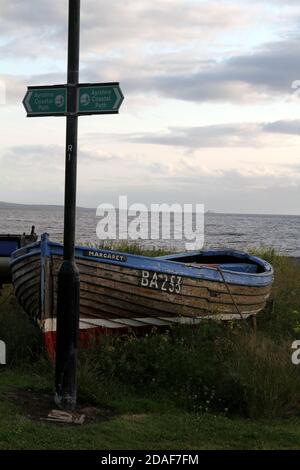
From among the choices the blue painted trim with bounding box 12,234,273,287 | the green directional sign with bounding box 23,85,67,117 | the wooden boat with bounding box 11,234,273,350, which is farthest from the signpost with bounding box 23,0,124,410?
the blue painted trim with bounding box 12,234,273,287

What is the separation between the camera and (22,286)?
31.0 feet

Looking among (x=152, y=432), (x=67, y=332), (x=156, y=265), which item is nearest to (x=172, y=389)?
(x=152, y=432)

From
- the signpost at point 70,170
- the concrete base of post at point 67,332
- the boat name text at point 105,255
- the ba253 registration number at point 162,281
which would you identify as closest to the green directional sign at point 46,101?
the signpost at point 70,170

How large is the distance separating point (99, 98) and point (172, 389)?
346cm

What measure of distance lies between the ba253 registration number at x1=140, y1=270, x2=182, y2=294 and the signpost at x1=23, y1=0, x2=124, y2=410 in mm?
2502

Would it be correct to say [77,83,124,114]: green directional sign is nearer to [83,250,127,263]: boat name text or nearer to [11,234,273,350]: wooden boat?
[11,234,273,350]: wooden boat

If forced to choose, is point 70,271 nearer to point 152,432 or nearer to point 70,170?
point 70,170

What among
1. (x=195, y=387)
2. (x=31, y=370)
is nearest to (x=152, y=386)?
(x=195, y=387)

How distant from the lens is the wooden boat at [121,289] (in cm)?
876

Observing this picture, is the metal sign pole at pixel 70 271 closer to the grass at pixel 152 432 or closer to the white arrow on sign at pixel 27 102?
the white arrow on sign at pixel 27 102

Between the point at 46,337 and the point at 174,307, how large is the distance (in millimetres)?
1973

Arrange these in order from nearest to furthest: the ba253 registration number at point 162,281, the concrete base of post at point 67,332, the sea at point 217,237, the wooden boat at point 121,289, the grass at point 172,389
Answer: the grass at point 172,389
the concrete base of post at point 67,332
the wooden boat at point 121,289
the ba253 registration number at point 162,281
the sea at point 217,237

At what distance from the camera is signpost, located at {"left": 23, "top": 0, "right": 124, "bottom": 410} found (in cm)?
667
